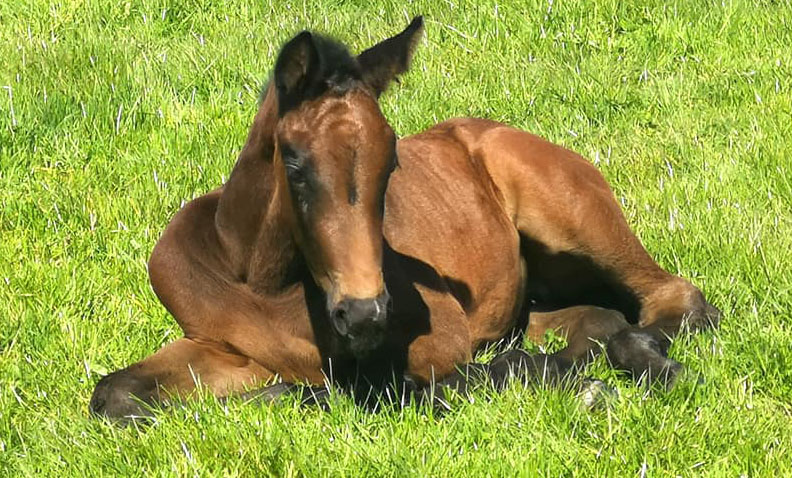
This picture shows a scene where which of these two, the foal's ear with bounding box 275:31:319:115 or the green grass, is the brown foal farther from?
the green grass

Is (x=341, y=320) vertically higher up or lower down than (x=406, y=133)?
higher up

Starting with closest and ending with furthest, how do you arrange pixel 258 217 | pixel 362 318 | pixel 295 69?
pixel 362 318 < pixel 295 69 < pixel 258 217

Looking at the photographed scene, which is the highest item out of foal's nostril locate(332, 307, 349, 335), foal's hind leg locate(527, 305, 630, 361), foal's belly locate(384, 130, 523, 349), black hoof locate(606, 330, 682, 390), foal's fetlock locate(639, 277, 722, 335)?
foal's nostril locate(332, 307, 349, 335)

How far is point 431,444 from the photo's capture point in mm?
4594

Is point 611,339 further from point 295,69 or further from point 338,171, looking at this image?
point 295,69

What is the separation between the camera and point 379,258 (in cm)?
458

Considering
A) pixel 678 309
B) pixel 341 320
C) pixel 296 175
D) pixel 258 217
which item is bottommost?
pixel 678 309

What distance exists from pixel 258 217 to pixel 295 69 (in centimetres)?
74

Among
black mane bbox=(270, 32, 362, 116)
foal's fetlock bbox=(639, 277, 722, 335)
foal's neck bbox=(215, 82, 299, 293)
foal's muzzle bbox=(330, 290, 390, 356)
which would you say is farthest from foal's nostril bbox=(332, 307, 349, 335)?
foal's fetlock bbox=(639, 277, 722, 335)

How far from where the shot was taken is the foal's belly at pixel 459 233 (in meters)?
6.00


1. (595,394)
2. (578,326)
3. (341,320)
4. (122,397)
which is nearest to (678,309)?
(578,326)

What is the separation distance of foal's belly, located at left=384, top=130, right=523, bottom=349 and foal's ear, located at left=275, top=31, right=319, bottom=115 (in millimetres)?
1216

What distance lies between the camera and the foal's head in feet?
14.8

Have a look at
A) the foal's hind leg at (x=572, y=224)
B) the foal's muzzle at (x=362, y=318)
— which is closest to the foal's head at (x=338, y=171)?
the foal's muzzle at (x=362, y=318)
